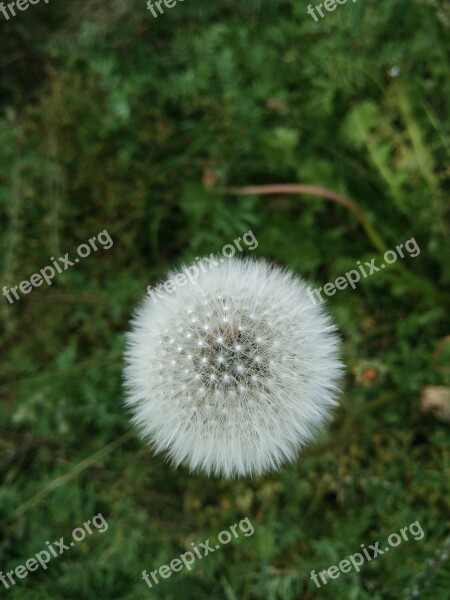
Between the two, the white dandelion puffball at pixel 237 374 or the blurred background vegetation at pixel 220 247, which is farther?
the blurred background vegetation at pixel 220 247

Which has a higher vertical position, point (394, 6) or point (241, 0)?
point (241, 0)

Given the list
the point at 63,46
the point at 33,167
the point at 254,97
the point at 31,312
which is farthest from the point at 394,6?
the point at 31,312

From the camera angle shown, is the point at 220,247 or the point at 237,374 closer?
the point at 237,374

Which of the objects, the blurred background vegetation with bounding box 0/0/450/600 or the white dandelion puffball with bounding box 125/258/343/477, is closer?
the white dandelion puffball with bounding box 125/258/343/477

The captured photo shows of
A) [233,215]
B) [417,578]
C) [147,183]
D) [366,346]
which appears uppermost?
[147,183]

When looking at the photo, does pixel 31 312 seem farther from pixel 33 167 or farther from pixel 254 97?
pixel 254 97
